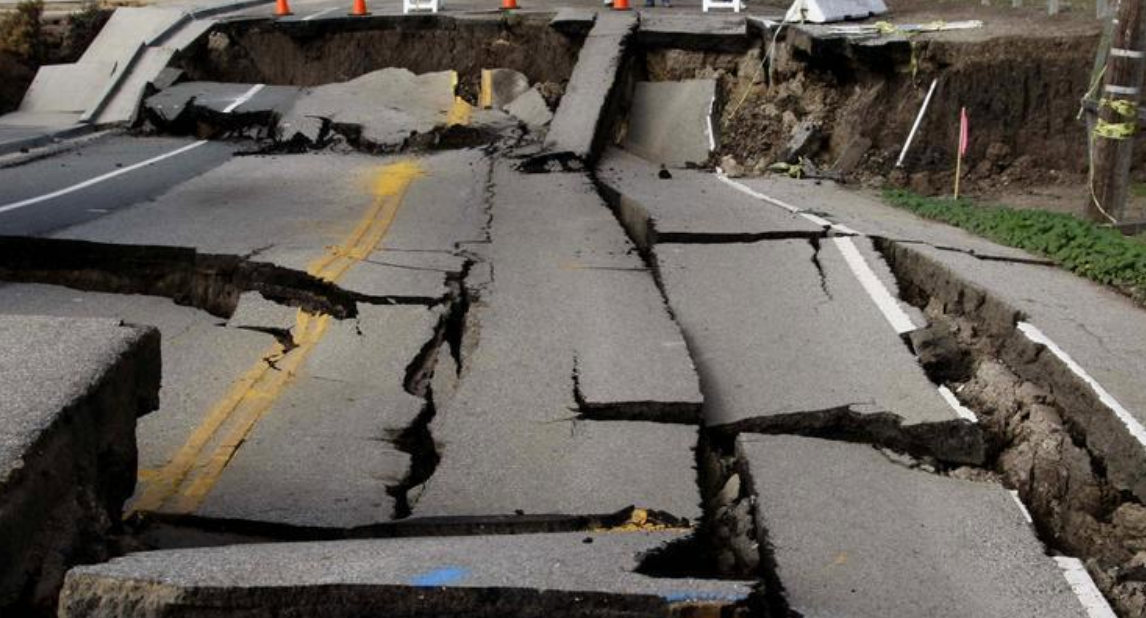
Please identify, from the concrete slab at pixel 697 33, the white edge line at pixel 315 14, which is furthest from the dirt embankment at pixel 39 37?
the concrete slab at pixel 697 33

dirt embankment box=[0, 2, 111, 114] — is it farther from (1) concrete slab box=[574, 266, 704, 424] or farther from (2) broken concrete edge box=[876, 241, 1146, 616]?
(2) broken concrete edge box=[876, 241, 1146, 616]

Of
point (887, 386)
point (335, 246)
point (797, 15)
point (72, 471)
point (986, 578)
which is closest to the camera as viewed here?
point (72, 471)

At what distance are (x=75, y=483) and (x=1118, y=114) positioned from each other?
32.4 ft

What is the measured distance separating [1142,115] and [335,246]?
7298 mm

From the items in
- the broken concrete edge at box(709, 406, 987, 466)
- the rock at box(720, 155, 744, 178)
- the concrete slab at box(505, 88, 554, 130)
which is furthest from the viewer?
the concrete slab at box(505, 88, 554, 130)

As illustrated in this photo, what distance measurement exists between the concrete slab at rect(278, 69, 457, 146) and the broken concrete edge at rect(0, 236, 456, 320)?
21.4ft

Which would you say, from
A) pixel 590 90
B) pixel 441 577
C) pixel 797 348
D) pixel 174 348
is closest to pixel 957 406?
pixel 797 348

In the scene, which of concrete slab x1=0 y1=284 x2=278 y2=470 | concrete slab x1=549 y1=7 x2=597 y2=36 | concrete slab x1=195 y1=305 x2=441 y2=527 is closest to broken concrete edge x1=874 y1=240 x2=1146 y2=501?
concrete slab x1=195 y1=305 x2=441 y2=527

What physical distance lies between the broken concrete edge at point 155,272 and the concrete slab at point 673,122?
7900 mm

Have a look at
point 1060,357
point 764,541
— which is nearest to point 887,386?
point 1060,357

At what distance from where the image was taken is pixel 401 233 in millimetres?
10992

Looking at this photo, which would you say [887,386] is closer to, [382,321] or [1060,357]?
[1060,357]

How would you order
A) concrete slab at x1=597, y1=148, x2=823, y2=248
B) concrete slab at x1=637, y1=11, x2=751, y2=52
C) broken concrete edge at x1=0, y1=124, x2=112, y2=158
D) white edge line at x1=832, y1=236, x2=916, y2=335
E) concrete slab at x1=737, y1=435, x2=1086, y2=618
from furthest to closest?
concrete slab at x1=637, y1=11, x2=751, y2=52, broken concrete edge at x1=0, y1=124, x2=112, y2=158, concrete slab at x1=597, y1=148, x2=823, y2=248, white edge line at x1=832, y1=236, x2=916, y2=335, concrete slab at x1=737, y1=435, x2=1086, y2=618

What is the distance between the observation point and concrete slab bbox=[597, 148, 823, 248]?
10.9m
